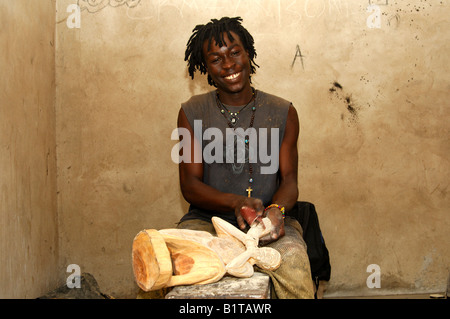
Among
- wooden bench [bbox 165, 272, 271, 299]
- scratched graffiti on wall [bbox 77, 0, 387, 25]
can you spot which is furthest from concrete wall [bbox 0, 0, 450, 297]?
wooden bench [bbox 165, 272, 271, 299]

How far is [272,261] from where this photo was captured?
252cm

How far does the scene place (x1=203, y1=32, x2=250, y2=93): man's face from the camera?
3.26 meters

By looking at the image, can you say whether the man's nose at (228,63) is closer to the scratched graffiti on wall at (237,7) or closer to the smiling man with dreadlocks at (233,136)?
the smiling man with dreadlocks at (233,136)

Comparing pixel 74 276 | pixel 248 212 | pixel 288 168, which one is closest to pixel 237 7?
pixel 288 168

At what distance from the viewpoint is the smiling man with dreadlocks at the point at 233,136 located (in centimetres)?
327

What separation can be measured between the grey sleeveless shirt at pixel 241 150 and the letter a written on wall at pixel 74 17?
1705 millimetres

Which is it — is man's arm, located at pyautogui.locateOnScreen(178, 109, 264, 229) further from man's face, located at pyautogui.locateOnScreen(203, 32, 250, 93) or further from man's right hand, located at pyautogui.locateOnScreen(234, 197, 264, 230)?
man's face, located at pyautogui.locateOnScreen(203, 32, 250, 93)

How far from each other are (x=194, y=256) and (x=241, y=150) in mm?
1141

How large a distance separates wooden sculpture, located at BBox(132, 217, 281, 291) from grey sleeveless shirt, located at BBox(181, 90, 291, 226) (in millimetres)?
694

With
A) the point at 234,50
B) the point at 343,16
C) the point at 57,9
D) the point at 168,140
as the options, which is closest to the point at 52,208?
the point at 168,140

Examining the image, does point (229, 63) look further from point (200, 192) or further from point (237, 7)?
point (237, 7)

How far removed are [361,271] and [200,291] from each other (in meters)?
2.77

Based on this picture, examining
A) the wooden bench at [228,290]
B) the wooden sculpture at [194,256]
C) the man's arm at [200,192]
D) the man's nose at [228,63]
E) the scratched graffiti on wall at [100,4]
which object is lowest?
the wooden bench at [228,290]

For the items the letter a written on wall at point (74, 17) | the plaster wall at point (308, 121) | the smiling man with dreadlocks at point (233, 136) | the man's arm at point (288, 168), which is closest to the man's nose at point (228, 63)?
the smiling man with dreadlocks at point (233, 136)
